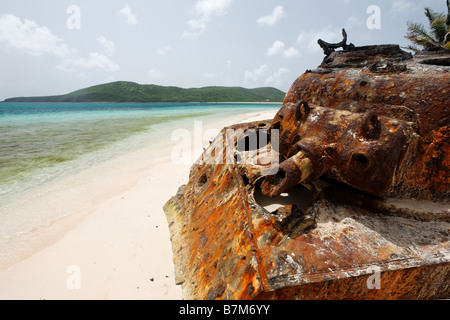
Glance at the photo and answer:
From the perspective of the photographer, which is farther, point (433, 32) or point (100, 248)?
point (433, 32)

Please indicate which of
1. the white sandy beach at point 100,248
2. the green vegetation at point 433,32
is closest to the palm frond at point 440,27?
the green vegetation at point 433,32

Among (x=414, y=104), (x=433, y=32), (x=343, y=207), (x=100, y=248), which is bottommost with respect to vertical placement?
(x=100, y=248)

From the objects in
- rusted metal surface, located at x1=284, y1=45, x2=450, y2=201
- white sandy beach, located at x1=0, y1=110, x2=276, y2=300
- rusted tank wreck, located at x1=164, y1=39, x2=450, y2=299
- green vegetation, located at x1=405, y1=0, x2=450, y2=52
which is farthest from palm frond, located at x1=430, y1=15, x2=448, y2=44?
white sandy beach, located at x1=0, y1=110, x2=276, y2=300

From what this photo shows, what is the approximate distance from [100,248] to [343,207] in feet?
10.0

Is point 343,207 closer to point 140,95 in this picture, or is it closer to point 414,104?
point 414,104

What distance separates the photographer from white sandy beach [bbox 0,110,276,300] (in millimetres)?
2551

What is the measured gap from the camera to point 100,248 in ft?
10.5

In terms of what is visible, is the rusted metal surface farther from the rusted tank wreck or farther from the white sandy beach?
the white sandy beach

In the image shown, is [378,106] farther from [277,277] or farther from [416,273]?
[277,277]

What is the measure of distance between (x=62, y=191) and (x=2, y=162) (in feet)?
14.7

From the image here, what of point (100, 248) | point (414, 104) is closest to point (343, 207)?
point (414, 104)

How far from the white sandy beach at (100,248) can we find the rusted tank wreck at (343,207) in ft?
1.55

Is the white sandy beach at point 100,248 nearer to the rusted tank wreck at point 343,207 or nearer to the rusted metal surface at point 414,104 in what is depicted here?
the rusted tank wreck at point 343,207

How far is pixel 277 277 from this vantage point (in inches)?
59.8
